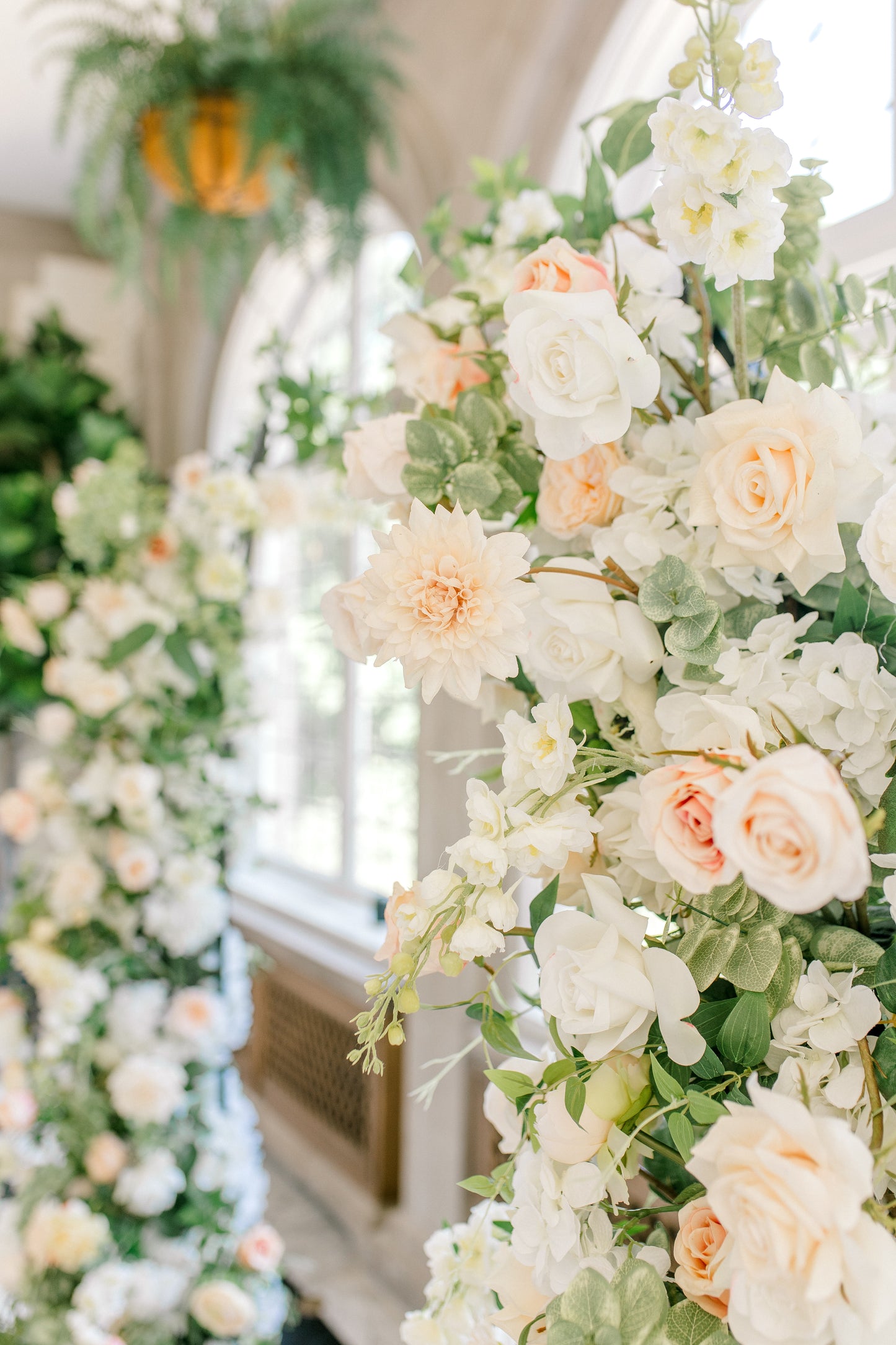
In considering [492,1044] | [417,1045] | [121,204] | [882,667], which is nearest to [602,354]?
[882,667]

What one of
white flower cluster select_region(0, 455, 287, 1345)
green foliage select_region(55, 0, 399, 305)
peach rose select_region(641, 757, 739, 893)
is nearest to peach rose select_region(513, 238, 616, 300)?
peach rose select_region(641, 757, 739, 893)

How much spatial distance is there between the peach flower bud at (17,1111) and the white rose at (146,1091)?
0.15 metres

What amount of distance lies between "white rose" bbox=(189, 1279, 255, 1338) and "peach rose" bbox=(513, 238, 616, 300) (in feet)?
5.80

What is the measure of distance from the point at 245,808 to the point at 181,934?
27 cm

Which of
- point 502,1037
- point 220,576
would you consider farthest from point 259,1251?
point 502,1037

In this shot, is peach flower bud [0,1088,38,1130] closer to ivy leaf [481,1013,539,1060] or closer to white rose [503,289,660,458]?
ivy leaf [481,1013,539,1060]

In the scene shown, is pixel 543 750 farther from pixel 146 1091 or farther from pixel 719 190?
pixel 146 1091

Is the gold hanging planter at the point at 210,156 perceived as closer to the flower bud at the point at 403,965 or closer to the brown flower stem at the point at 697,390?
the brown flower stem at the point at 697,390

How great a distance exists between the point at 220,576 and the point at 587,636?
1.31 metres

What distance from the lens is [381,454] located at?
60 centimetres

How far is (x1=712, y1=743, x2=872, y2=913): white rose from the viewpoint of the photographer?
282 millimetres

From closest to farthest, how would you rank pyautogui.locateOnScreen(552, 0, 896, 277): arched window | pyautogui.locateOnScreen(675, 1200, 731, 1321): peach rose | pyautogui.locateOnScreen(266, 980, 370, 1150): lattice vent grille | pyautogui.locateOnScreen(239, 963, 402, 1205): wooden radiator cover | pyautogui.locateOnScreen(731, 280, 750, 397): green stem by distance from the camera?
1. pyautogui.locateOnScreen(675, 1200, 731, 1321): peach rose
2. pyautogui.locateOnScreen(731, 280, 750, 397): green stem
3. pyautogui.locateOnScreen(552, 0, 896, 277): arched window
4. pyautogui.locateOnScreen(239, 963, 402, 1205): wooden radiator cover
5. pyautogui.locateOnScreen(266, 980, 370, 1150): lattice vent grille

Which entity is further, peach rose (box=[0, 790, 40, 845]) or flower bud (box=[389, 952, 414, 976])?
peach rose (box=[0, 790, 40, 845])

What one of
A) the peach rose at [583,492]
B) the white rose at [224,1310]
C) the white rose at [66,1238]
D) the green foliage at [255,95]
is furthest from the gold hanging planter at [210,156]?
the white rose at [224,1310]
